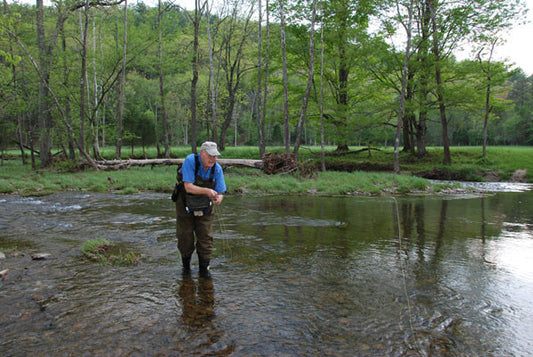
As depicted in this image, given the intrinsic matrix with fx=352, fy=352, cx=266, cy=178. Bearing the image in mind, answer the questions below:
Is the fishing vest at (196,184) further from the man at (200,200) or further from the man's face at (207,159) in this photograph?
the man's face at (207,159)

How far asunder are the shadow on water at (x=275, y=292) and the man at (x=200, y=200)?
44 cm

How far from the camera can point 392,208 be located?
12.5 metres

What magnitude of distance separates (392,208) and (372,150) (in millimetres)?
22289

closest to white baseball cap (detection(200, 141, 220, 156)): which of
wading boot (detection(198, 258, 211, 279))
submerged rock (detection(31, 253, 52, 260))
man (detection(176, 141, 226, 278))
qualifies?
man (detection(176, 141, 226, 278))

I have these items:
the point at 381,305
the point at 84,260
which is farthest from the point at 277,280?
the point at 84,260

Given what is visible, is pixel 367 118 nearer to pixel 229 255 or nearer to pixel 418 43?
pixel 418 43

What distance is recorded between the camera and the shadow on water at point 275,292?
11.5 ft

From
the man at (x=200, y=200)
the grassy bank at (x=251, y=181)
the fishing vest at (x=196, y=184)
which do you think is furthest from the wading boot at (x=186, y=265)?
the grassy bank at (x=251, y=181)

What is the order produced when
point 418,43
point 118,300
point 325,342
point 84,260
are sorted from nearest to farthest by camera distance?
1. point 325,342
2. point 118,300
3. point 84,260
4. point 418,43

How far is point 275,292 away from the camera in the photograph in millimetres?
4758

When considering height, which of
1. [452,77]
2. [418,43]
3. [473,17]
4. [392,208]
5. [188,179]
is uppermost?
[473,17]

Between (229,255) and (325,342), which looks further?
(229,255)

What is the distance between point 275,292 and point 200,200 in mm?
1662

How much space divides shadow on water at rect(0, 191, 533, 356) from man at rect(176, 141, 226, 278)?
0.44 metres
